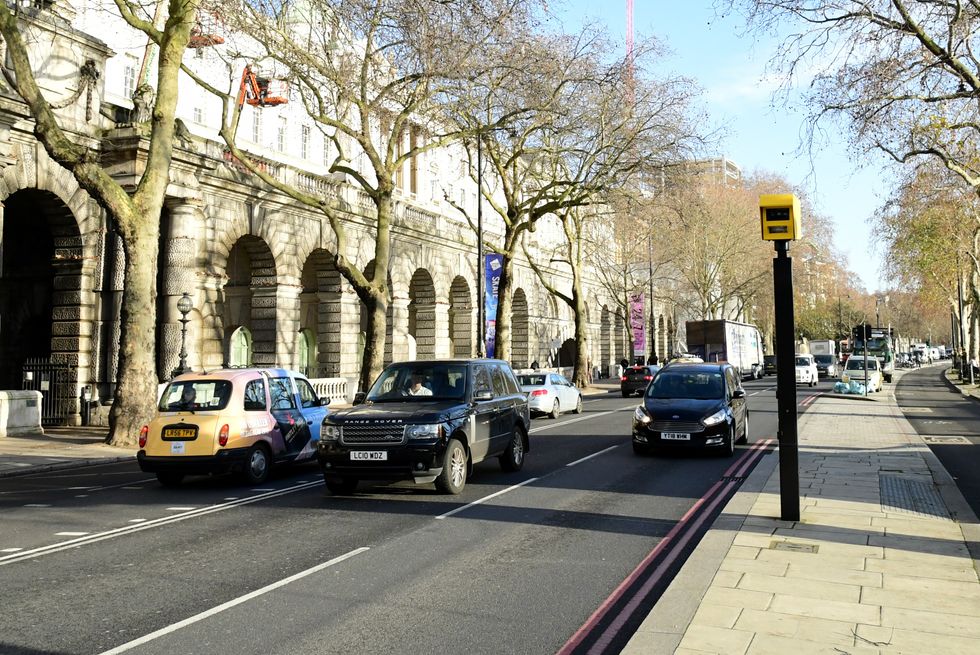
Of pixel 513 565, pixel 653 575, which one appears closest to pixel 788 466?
pixel 653 575

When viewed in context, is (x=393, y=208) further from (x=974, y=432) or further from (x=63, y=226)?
(x=974, y=432)

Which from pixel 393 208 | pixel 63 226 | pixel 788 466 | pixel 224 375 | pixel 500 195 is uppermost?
pixel 500 195

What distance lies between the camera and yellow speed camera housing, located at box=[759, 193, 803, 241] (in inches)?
345

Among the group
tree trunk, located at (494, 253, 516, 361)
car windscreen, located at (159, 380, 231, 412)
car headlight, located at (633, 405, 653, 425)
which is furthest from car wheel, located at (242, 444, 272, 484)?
tree trunk, located at (494, 253, 516, 361)

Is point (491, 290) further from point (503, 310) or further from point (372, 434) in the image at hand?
point (372, 434)

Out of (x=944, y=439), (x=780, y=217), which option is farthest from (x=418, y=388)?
(x=944, y=439)

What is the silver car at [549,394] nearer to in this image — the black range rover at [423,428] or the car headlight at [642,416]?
the car headlight at [642,416]

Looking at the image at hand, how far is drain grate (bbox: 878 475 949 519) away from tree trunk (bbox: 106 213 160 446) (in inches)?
574

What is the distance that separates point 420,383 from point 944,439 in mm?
13296

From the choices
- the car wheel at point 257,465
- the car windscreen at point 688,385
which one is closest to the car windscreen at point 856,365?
the car windscreen at point 688,385

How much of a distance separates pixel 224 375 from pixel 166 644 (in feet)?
25.8

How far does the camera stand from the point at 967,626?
5.33 meters

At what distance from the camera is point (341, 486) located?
37.5 feet

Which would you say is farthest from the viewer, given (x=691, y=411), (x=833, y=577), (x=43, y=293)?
(x=43, y=293)
